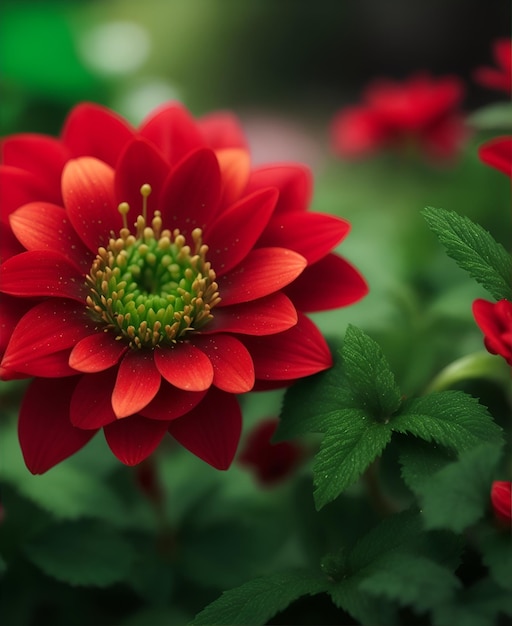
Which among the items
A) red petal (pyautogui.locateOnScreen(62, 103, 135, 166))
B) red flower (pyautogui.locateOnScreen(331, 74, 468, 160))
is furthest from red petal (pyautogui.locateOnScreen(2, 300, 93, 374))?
red flower (pyautogui.locateOnScreen(331, 74, 468, 160))

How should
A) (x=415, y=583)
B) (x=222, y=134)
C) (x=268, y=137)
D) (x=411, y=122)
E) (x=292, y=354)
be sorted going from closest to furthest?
(x=415, y=583), (x=292, y=354), (x=222, y=134), (x=411, y=122), (x=268, y=137)

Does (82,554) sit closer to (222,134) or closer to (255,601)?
(255,601)

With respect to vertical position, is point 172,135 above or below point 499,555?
above

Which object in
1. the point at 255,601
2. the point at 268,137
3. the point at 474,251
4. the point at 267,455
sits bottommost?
the point at 268,137

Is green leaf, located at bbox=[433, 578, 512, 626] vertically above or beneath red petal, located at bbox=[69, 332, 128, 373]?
beneath

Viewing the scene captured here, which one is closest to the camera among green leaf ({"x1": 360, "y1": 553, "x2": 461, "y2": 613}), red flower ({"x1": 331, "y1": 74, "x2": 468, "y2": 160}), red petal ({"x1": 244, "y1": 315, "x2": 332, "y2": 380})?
green leaf ({"x1": 360, "y1": 553, "x2": 461, "y2": 613})

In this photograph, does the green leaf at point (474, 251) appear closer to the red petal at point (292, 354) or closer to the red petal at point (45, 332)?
the red petal at point (292, 354)

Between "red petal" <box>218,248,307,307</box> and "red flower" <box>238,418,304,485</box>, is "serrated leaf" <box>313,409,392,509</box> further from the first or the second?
"red flower" <box>238,418,304,485</box>

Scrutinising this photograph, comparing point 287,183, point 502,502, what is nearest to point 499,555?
point 502,502
